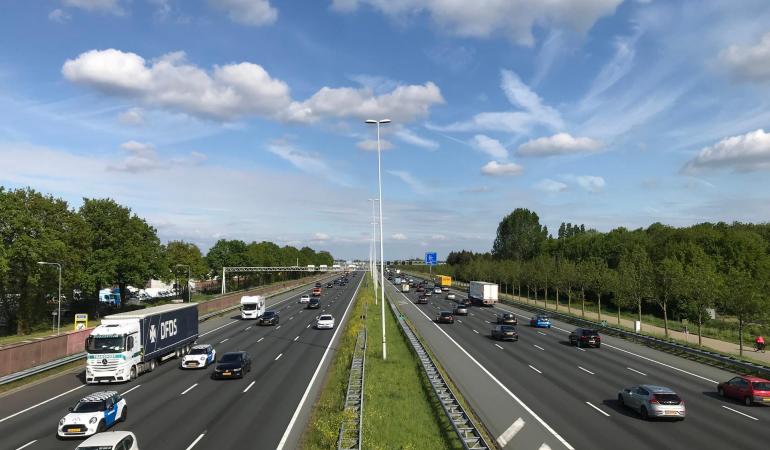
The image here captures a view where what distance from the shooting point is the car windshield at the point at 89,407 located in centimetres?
2095

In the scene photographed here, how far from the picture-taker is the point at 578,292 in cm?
9906

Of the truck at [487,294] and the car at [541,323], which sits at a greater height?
the truck at [487,294]

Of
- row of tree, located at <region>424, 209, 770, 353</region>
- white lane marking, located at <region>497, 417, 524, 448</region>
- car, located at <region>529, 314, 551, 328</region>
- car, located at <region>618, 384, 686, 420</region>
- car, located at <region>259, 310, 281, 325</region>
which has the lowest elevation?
car, located at <region>529, 314, 551, 328</region>

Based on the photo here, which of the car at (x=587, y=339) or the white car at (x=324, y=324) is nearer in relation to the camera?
the car at (x=587, y=339)

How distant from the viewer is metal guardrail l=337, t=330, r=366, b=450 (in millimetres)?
17628

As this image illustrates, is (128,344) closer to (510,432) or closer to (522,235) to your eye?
(510,432)

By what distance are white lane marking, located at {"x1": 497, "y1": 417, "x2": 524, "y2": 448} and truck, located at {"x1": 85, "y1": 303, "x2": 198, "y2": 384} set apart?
889 inches

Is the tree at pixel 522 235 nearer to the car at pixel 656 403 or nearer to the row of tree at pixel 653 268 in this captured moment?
the row of tree at pixel 653 268

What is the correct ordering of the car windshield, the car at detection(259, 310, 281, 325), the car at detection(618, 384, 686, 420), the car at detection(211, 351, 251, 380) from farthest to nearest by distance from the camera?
1. the car at detection(259, 310, 281, 325)
2. the car at detection(211, 351, 251, 380)
3. the car at detection(618, 384, 686, 420)
4. the car windshield

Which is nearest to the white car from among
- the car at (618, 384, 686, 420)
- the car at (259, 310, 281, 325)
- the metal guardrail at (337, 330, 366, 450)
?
the car at (259, 310, 281, 325)

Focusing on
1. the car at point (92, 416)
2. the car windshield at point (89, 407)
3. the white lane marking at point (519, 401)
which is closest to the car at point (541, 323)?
the white lane marking at point (519, 401)

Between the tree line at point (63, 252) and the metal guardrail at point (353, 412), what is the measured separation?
42560 mm

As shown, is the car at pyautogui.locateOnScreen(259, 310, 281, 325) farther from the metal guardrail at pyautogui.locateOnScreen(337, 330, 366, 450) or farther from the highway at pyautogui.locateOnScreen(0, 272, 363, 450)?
the metal guardrail at pyautogui.locateOnScreen(337, 330, 366, 450)

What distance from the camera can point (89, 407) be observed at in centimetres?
2105
